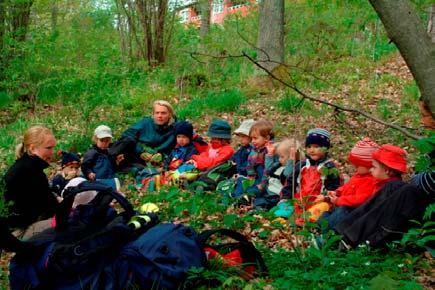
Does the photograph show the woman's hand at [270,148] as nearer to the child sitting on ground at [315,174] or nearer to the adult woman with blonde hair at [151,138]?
the child sitting on ground at [315,174]

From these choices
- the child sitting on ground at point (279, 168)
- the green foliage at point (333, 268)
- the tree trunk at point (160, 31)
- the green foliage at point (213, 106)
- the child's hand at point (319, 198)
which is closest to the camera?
the green foliage at point (333, 268)

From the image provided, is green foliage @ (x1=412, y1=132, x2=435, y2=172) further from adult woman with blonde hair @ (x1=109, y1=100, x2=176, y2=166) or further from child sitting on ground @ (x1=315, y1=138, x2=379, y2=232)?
adult woman with blonde hair @ (x1=109, y1=100, x2=176, y2=166)

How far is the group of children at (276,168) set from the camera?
14.6 feet

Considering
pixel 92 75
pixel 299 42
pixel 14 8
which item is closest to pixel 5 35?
pixel 14 8

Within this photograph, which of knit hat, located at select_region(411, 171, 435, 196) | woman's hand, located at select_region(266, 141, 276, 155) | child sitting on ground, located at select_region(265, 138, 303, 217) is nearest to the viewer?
knit hat, located at select_region(411, 171, 435, 196)

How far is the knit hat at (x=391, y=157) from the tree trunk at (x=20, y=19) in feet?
30.2

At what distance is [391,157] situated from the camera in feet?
14.3

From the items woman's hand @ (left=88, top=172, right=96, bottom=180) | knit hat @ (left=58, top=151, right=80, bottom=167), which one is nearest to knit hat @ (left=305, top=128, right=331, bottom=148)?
Result: woman's hand @ (left=88, top=172, right=96, bottom=180)

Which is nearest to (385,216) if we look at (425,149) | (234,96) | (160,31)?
(425,149)

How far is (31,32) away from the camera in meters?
12.3

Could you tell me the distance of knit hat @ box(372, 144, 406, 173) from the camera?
436 cm

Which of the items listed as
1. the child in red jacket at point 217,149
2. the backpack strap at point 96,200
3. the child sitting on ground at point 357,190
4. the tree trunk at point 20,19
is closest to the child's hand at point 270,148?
the child in red jacket at point 217,149

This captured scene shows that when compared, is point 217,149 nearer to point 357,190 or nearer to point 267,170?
point 267,170

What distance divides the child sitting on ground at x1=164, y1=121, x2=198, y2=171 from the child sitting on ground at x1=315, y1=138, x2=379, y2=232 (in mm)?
2862
